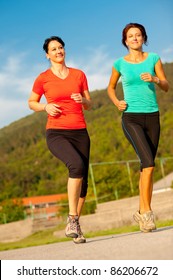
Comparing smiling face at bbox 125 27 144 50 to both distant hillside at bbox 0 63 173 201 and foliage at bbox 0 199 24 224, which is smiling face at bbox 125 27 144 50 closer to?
distant hillside at bbox 0 63 173 201

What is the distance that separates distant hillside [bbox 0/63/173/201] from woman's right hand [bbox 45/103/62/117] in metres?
30.6

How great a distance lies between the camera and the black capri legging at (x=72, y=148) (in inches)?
176

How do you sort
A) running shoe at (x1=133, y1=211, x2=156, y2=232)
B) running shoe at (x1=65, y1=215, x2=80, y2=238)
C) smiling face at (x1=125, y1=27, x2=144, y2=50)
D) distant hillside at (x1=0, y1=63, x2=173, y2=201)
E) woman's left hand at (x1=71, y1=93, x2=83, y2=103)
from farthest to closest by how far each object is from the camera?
distant hillside at (x1=0, y1=63, x2=173, y2=201) < smiling face at (x1=125, y1=27, x2=144, y2=50) < running shoe at (x1=133, y1=211, x2=156, y2=232) < woman's left hand at (x1=71, y1=93, x2=83, y2=103) < running shoe at (x1=65, y1=215, x2=80, y2=238)

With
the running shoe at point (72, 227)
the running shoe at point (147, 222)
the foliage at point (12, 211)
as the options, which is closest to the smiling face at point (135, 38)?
the running shoe at point (147, 222)

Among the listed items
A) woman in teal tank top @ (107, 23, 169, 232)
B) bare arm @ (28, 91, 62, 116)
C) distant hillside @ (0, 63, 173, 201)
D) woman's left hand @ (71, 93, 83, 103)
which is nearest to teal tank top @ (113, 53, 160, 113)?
woman in teal tank top @ (107, 23, 169, 232)

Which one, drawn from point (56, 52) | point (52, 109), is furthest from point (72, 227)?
point (56, 52)

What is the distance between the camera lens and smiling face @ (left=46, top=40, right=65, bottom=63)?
15.5 ft

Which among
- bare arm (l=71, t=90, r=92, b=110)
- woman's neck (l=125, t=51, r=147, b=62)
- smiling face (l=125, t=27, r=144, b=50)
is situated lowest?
bare arm (l=71, t=90, r=92, b=110)

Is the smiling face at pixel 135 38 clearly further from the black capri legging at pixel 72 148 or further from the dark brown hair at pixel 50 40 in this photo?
the black capri legging at pixel 72 148

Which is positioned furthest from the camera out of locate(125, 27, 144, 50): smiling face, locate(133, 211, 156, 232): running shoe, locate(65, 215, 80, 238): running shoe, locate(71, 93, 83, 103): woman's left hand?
locate(125, 27, 144, 50): smiling face

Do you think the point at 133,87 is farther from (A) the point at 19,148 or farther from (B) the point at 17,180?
(A) the point at 19,148

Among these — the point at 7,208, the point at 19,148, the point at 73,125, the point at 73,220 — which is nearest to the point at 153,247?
the point at 73,220

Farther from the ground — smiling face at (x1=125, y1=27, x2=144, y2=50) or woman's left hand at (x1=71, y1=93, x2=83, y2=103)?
smiling face at (x1=125, y1=27, x2=144, y2=50)
